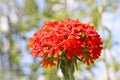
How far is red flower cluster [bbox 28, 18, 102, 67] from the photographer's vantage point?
104 inches

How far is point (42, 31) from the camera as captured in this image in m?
2.82

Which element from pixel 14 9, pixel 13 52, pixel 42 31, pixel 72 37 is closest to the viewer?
pixel 72 37

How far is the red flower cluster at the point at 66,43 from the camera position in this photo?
8.64 ft

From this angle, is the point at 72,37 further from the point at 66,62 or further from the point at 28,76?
the point at 28,76

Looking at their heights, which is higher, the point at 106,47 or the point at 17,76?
the point at 17,76

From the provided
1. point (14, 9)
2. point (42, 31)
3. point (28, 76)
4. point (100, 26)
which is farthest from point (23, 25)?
point (42, 31)

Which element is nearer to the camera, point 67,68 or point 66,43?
point 66,43

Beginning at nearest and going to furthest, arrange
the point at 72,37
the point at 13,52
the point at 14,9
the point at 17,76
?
the point at 72,37
the point at 13,52
the point at 14,9
the point at 17,76

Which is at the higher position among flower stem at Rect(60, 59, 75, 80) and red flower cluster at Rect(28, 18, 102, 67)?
red flower cluster at Rect(28, 18, 102, 67)

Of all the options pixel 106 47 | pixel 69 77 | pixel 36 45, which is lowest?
pixel 69 77

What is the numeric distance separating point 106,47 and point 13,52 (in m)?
8.84

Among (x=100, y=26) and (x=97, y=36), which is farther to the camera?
(x=100, y=26)

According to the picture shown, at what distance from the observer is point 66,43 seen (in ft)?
8.58

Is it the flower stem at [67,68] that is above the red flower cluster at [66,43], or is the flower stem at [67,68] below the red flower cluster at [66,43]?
below
